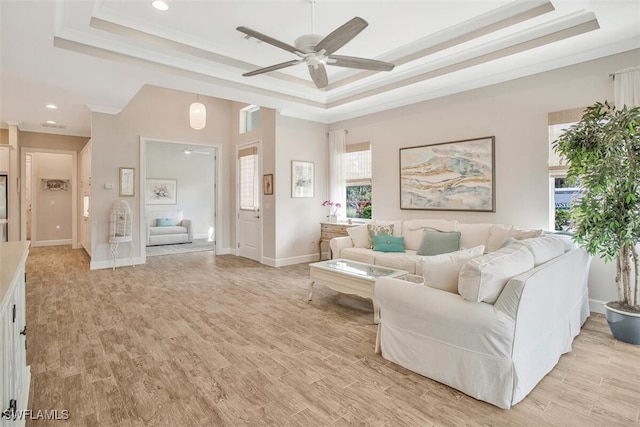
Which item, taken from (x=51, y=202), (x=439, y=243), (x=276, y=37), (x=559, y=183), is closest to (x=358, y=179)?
(x=439, y=243)

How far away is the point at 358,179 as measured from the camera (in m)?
6.39

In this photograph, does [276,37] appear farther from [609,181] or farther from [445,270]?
[609,181]

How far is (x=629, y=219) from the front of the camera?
2854mm

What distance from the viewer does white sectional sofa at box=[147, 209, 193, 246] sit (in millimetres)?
8775

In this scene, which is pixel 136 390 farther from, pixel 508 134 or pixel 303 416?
pixel 508 134

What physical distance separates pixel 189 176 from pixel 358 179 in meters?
6.31

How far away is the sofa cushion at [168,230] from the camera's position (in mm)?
8794

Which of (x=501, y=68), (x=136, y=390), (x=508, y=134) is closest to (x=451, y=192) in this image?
(x=508, y=134)

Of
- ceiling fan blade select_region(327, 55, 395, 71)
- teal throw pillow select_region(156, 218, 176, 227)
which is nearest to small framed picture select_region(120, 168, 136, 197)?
teal throw pillow select_region(156, 218, 176, 227)

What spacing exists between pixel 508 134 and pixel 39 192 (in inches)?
427

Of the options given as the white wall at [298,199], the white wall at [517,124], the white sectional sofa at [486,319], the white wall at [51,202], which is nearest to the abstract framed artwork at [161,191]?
the white wall at [51,202]

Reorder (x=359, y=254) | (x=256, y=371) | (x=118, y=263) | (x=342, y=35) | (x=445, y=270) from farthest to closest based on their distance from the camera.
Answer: (x=118, y=263), (x=359, y=254), (x=342, y=35), (x=256, y=371), (x=445, y=270)

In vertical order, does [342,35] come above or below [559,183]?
above

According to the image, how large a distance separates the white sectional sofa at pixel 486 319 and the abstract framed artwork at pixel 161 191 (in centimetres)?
892
